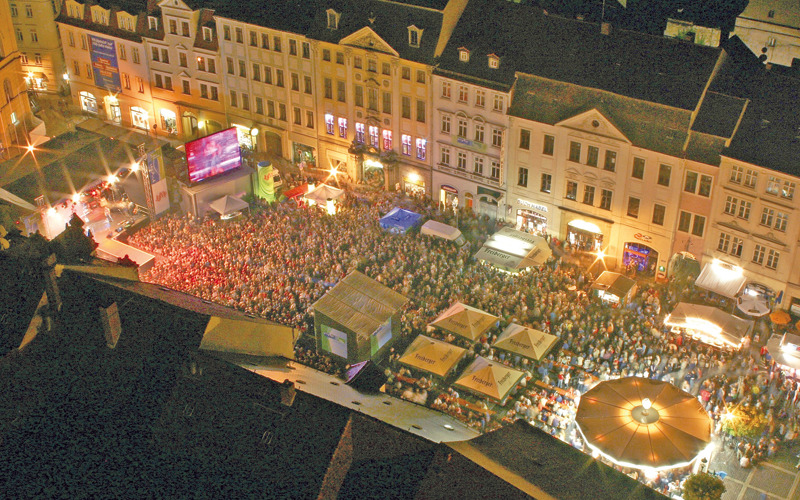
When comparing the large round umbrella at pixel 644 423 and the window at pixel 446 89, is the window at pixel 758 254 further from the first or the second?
the window at pixel 446 89

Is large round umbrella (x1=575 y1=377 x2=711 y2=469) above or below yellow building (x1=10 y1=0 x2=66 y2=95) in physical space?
below

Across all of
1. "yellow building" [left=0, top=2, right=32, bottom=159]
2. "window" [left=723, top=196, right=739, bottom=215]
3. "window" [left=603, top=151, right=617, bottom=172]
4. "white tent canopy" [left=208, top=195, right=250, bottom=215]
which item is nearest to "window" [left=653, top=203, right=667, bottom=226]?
"window" [left=603, top=151, right=617, bottom=172]

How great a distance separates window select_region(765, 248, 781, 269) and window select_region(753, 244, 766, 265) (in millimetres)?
357

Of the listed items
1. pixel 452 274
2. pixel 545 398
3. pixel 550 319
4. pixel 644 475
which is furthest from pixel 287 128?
pixel 644 475

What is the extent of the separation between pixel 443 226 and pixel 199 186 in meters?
17.2

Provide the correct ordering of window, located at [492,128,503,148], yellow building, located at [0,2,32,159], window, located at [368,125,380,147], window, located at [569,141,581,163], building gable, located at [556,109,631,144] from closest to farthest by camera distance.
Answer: building gable, located at [556,109,631,144], window, located at [569,141,581,163], window, located at [492,128,503,148], yellow building, located at [0,2,32,159], window, located at [368,125,380,147]

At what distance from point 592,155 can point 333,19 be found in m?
21.1

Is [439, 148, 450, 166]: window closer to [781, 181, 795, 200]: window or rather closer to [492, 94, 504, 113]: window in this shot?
[492, 94, 504, 113]: window

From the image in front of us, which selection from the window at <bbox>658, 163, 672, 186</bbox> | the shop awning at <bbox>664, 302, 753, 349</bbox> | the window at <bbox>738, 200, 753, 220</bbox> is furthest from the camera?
the window at <bbox>658, 163, 672, 186</bbox>

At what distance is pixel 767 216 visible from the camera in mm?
51781

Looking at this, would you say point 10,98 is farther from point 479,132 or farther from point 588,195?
point 588,195

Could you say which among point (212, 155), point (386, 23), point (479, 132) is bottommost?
point (212, 155)

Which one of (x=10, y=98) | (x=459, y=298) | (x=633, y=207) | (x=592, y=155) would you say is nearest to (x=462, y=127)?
(x=592, y=155)

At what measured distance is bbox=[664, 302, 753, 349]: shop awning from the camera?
48.8m
